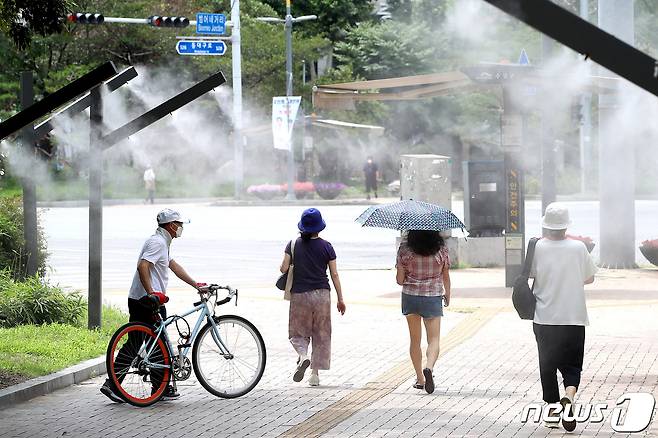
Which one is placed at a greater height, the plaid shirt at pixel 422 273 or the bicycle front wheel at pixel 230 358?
the plaid shirt at pixel 422 273

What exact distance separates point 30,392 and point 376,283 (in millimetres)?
9846

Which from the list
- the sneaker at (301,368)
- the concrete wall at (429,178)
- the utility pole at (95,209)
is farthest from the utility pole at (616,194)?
the sneaker at (301,368)

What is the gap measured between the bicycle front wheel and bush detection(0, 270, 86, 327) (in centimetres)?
417

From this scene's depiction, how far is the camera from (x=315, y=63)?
6706cm

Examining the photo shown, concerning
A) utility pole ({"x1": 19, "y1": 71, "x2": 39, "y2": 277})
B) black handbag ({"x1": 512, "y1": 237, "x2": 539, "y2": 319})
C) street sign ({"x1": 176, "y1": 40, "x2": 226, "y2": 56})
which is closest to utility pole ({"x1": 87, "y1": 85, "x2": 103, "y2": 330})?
utility pole ({"x1": 19, "y1": 71, "x2": 39, "y2": 277})

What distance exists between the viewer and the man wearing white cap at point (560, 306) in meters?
8.86

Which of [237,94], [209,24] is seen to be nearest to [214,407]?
[209,24]

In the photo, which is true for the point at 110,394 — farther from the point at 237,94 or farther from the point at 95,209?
the point at 237,94

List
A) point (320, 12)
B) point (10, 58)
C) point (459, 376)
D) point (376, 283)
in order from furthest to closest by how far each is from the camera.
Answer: point (320, 12) < point (10, 58) < point (376, 283) < point (459, 376)

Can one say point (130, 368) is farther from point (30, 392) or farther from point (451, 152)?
point (451, 152)

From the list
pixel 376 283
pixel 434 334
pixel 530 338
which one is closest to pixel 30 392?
pixel 434 334

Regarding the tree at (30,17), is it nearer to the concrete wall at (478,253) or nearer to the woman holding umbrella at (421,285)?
the woman holding umbrella at (421,285)

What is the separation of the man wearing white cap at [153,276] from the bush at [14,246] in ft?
18.2

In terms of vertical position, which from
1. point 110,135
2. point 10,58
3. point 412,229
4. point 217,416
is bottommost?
point 217,416
